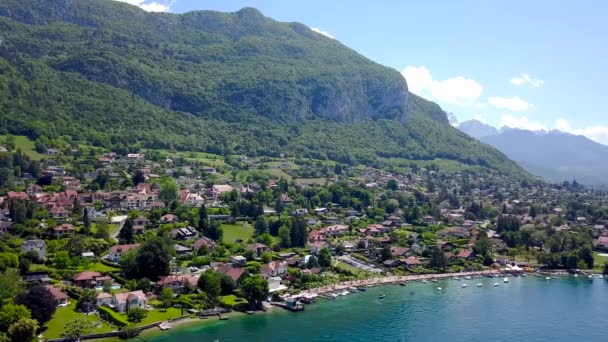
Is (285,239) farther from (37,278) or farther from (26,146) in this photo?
(26,146)

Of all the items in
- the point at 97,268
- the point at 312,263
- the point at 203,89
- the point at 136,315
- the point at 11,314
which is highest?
the point at 203,89

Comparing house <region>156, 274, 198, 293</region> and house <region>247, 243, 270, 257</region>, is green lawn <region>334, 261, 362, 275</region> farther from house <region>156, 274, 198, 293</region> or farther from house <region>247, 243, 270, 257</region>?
house <region>156, 274, 198, 293</region>

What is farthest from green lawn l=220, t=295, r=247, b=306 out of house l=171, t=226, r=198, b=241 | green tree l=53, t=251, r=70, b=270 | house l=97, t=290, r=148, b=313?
house l=171, t=226, r=198, b=241

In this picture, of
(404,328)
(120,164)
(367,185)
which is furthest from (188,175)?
(404,328)

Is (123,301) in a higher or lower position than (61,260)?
lower

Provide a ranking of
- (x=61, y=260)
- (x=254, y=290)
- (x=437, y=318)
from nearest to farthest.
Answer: (x=254, y=290) → (x=437, y=318) → (x=61, y=260)

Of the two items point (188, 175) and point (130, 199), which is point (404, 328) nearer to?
point (130, 199)

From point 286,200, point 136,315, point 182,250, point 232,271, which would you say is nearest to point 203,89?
point 286,200
